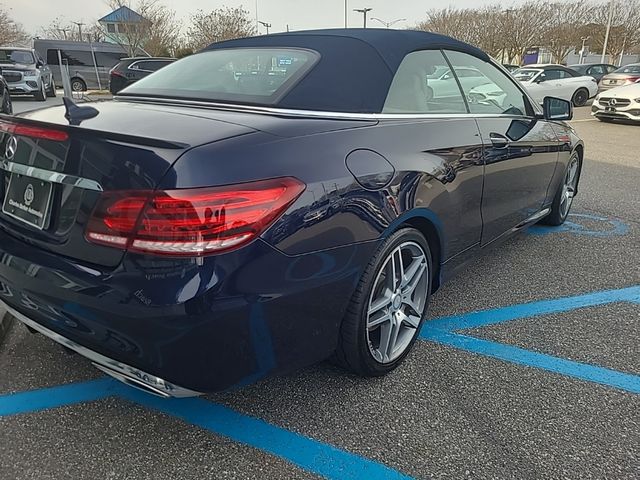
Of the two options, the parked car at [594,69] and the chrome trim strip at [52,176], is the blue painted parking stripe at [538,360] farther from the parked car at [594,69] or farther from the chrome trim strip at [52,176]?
the parked car at [594,69]

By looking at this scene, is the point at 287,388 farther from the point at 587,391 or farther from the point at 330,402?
the point at 587,391

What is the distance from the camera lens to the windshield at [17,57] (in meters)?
17.2

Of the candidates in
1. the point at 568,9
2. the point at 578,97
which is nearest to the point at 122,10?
the point at 578,97

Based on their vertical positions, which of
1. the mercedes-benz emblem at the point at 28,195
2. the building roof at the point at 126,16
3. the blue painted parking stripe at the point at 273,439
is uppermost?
the building roof at the point at 126,16

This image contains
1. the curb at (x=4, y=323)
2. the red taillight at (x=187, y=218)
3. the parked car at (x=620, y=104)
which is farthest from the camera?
the parked car at (x=620, y=104)

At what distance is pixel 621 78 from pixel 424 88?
17.3 m

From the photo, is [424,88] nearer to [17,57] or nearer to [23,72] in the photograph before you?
[23,72]

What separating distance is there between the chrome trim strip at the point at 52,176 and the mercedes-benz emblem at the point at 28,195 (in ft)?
Result: 0.18

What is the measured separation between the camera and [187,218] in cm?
156

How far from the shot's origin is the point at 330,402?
89.5 inches

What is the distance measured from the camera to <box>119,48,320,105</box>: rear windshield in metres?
2.34

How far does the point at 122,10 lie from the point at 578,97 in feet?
94.1

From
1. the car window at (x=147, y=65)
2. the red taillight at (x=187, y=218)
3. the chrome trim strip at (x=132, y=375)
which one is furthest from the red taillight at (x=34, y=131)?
the car window at (x=147, y=65)

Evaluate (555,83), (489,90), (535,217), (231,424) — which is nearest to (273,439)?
(231,424)
